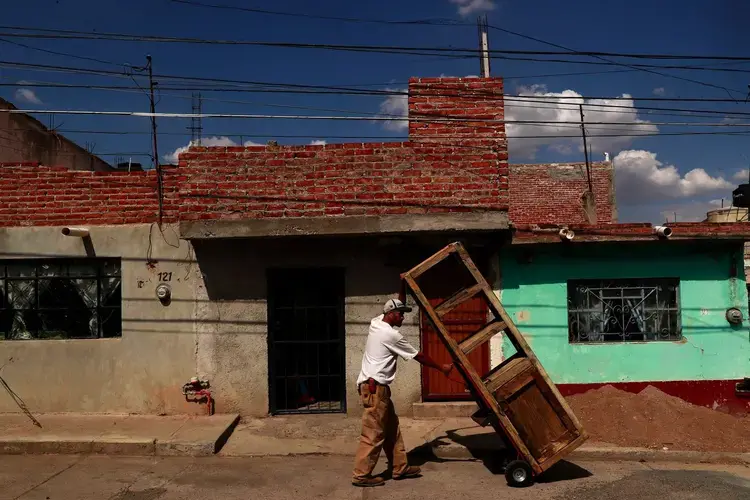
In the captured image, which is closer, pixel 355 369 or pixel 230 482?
pixel 230 482

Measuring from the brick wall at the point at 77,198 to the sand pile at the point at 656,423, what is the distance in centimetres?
611

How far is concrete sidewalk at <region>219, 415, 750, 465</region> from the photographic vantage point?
6422mm

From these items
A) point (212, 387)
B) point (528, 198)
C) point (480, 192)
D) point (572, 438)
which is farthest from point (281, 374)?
point (528, 198)

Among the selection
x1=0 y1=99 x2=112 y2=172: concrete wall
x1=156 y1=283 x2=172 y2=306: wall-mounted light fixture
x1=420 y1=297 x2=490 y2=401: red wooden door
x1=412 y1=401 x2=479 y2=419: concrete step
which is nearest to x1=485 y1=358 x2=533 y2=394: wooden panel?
x1=412 y1=401 x2=479 y2=419: concrete step

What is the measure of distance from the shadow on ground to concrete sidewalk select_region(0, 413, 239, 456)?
2380mm

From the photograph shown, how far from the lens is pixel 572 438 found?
5.34 meters

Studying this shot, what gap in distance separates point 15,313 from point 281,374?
3797mm

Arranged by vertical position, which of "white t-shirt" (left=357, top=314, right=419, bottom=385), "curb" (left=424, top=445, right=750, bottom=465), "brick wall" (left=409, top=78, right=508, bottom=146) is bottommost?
"curb" (left=424, top=445, right=750, bottom=465)

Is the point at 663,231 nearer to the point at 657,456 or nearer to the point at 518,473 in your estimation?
the point at 657,456

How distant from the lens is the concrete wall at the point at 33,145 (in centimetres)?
1169

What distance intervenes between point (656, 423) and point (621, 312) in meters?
1.77

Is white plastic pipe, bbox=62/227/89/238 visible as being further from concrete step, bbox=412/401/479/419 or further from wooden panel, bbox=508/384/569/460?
wooden panel, bbox=508/384/569/460

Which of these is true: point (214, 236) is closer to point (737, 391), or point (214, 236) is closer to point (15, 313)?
point (15, 313)

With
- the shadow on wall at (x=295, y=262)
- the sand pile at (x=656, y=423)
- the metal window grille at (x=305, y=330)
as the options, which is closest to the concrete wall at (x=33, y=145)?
the shadow on wall at (x=295, y=262)
